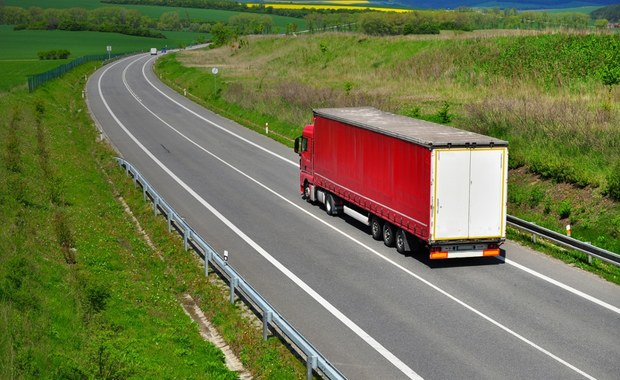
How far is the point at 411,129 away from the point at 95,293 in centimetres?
1094

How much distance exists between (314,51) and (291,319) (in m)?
A: 74.5

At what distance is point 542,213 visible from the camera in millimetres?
26734

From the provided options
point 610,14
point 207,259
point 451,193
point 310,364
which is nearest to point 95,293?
point 207,259

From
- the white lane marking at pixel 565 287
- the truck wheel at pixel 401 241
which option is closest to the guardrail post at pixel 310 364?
the white lane marking at pixel 565 287

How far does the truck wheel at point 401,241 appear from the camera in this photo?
2308 cm

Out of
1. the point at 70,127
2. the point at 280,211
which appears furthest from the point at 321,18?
the point at 280,211

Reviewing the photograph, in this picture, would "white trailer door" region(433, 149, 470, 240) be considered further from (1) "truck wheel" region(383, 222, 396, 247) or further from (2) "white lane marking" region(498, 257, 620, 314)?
(1) "truck wheel" region(383, 222, 396, 247)

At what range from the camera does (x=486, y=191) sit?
21.5m

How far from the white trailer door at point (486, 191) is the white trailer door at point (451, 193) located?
19cm

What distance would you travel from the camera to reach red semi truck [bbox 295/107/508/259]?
2130cm

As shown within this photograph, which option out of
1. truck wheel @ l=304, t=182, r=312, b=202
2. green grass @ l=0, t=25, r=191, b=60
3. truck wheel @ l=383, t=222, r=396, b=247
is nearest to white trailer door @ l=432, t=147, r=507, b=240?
truck wheel @ l=383, t=222, r=396, b=247

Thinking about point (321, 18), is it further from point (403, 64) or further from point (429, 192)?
point (429, 192)

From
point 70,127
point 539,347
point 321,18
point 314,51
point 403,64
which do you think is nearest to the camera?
point 539,347

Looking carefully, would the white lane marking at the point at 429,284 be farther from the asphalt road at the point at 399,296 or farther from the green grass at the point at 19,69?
the green grass at the point at 19,69
